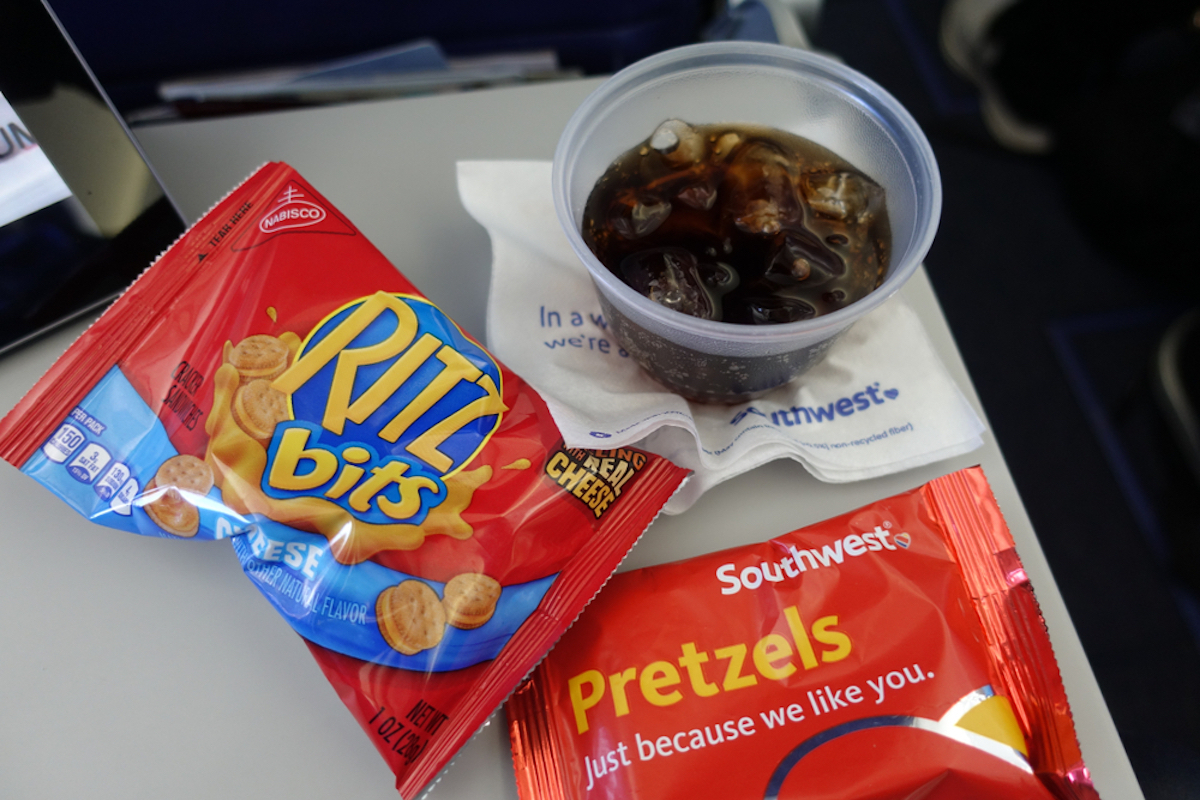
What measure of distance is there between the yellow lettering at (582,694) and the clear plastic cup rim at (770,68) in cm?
25

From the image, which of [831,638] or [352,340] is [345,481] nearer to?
[352,340]

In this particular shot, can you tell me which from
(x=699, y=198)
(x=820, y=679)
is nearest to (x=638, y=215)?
(x=699, y=198)

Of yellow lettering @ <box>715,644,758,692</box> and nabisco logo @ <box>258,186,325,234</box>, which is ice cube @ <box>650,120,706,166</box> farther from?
yellow lettering @ <box>715,644,758,692</box>

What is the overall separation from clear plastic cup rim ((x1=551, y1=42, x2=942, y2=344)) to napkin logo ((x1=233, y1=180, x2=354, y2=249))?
0.64 ft

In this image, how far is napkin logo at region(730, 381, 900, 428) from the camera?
2.12 ft

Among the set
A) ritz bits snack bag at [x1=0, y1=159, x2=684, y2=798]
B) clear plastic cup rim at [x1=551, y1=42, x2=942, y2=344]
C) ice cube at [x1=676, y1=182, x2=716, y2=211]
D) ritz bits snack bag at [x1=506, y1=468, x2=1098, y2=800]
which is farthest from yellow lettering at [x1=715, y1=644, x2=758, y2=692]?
ice cube at [x1=676, y1=182, x2=716, y2=211]

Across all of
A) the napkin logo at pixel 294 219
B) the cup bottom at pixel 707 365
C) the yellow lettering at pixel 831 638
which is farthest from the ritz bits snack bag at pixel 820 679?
the napkin logo at pixel 294 219

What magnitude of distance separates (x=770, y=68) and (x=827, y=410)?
0.94 feet

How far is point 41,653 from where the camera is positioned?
0.57m

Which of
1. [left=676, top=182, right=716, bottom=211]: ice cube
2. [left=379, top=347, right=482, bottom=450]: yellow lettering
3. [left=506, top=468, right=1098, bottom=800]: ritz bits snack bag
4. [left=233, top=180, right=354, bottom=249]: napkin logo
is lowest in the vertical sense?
[left=506, top=468, right=1098, bottom=800]: ritz bits snack bag

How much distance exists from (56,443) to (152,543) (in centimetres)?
11

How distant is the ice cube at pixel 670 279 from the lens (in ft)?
1.92

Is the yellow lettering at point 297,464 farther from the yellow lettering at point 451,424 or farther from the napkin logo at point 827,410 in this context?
the napkin logo at point 827,410

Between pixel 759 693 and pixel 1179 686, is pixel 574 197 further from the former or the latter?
pixel 1179 686
